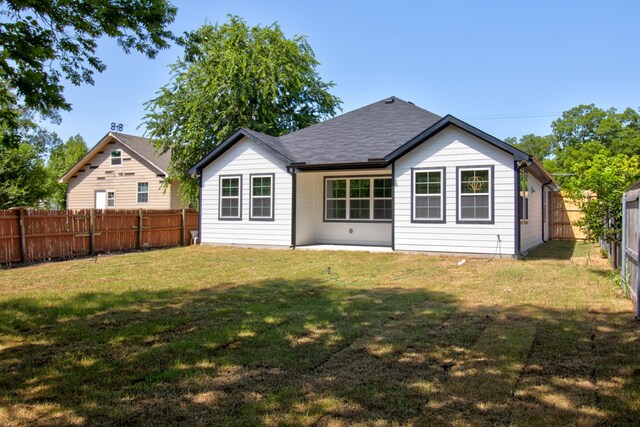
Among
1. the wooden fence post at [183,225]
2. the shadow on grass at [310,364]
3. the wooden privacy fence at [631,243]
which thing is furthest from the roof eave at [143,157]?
the wooden privacy fence at [631,243]

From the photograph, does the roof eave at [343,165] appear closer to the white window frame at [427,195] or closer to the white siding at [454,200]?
the white siding at [454,200]

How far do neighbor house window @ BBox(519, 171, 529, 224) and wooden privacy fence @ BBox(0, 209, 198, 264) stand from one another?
1216 centimetres

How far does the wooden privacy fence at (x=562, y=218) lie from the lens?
2116 centimetres

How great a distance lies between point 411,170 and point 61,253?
10368 mm

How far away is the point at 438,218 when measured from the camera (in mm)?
13414

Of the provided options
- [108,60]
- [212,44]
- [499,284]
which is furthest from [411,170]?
[212,44]

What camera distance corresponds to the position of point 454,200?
13164 millimetres

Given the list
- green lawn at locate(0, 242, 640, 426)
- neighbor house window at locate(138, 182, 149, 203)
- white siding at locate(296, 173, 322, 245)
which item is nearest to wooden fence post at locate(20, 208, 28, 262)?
green lawn at locate(0, 242, 640, 426)

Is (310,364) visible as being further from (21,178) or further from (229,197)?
(21,178)

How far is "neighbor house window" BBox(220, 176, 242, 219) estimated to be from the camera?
16375mm

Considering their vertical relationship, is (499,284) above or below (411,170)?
below

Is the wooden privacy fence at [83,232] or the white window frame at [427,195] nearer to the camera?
the wooden privacy fence at [83,232]

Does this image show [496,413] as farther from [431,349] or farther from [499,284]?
[499,284]

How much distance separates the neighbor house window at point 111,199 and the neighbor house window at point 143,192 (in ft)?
6.36
